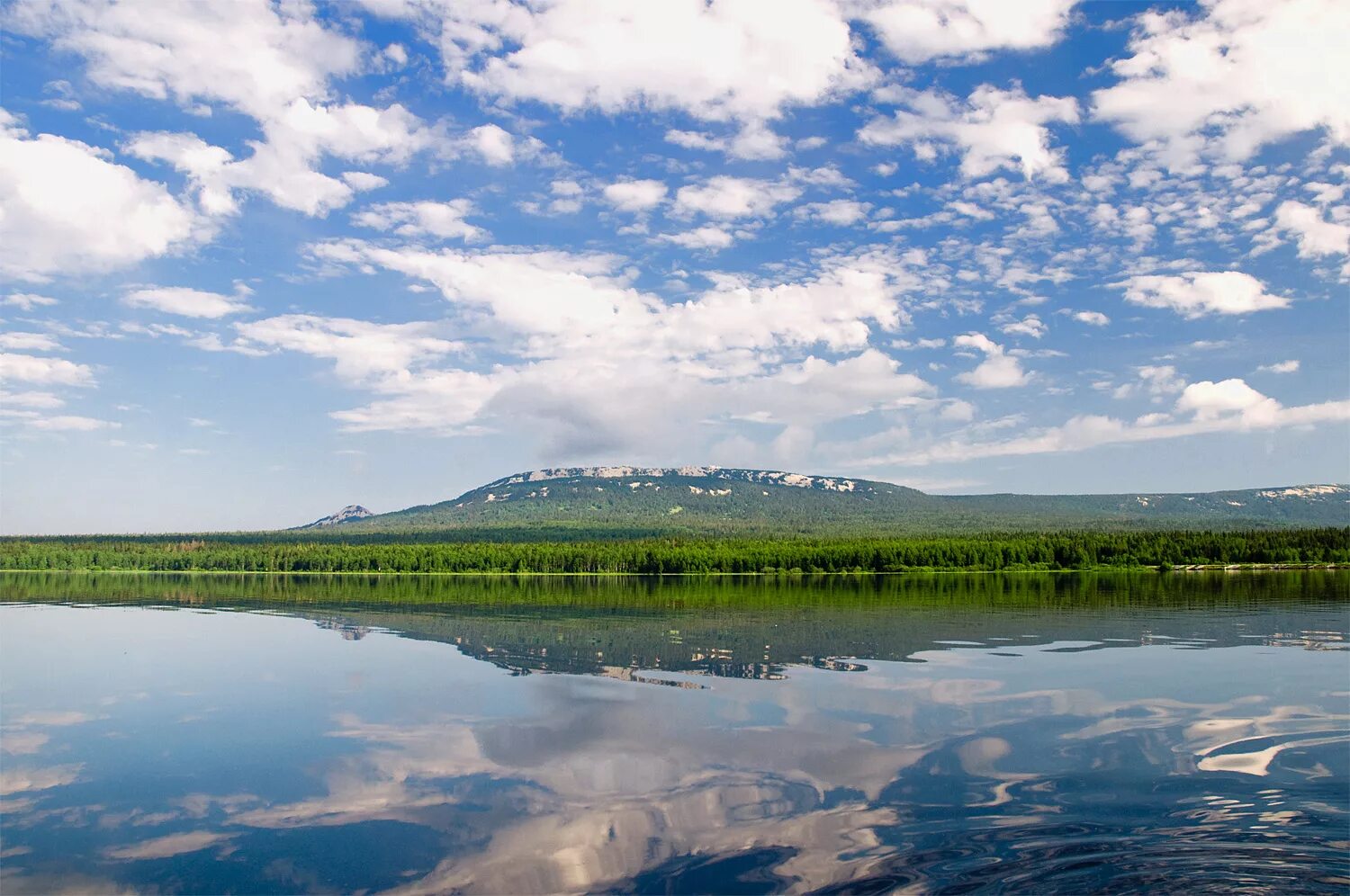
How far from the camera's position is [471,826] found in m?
17.1

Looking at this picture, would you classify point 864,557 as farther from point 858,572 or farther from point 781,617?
point 781,617

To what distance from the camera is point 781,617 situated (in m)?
61.0

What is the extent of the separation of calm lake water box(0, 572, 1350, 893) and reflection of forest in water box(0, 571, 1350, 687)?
70 centimetres

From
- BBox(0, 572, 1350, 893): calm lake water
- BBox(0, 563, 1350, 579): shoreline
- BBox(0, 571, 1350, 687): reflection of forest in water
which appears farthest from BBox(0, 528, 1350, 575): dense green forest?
BBox(0, 572, 1350, 893): calm lake water

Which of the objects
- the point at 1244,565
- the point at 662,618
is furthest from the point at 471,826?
the point at 1244,565

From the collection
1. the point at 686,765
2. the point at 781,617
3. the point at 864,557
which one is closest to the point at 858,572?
the point at 864,557

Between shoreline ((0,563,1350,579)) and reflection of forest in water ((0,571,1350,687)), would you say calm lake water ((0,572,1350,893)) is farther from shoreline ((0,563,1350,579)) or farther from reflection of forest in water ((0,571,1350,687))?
shoreline ((0,563,1350,579))

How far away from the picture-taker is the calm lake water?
1485cm

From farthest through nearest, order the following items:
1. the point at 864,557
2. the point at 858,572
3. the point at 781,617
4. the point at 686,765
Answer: the point at 864,557, the point at 858,572, the point at 781,617, the point at 686,765

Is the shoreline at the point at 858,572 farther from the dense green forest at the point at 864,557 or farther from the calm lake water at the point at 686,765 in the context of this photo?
the calm lake water at the point at 686,765

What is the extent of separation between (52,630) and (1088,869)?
61054 millimetres

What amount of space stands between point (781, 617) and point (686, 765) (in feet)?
134

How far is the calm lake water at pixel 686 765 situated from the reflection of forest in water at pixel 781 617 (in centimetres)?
70

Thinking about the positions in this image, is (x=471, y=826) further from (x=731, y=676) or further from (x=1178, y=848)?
(x=731, y=676)
